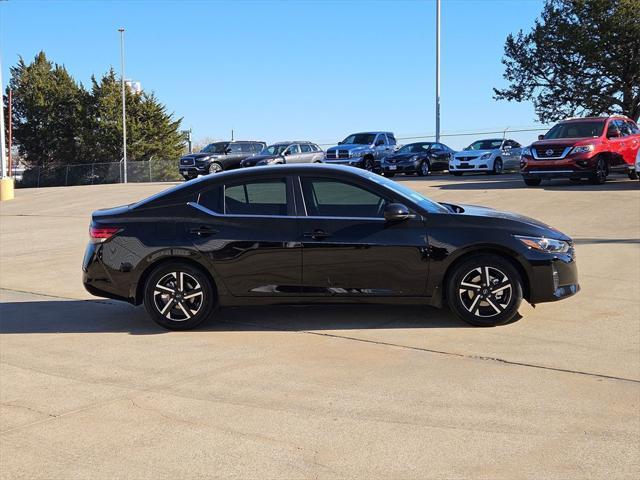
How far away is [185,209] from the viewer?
7277 mm

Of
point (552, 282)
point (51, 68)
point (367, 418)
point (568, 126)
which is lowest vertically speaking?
point (367, 418)

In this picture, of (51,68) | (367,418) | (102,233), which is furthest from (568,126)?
(51,68)

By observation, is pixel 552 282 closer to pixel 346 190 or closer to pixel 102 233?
pixel 346 190

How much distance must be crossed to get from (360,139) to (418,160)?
2.80m

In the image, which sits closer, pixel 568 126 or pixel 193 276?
pixel 193 276

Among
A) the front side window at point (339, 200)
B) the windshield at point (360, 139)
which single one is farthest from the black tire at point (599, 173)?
the front side window at point (339, 200)

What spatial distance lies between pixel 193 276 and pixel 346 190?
5.62ft

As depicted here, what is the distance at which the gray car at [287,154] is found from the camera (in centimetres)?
3127

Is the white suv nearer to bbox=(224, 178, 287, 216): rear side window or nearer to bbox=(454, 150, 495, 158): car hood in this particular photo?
bbox=(454, 150, 495, 158): car hood

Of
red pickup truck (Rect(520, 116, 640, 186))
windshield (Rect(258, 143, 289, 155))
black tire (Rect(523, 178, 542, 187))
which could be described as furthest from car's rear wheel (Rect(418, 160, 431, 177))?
red pickup truck (Rect(520, 116, 640, 186))

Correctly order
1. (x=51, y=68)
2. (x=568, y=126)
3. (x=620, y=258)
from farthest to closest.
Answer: (x=51, y=68) < (x=568, y=126) < (x=620, y=258)

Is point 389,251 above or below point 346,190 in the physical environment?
below

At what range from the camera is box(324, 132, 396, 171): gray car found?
31484mm

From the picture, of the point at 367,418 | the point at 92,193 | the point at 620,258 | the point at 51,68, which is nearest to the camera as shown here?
the point at 367,418
